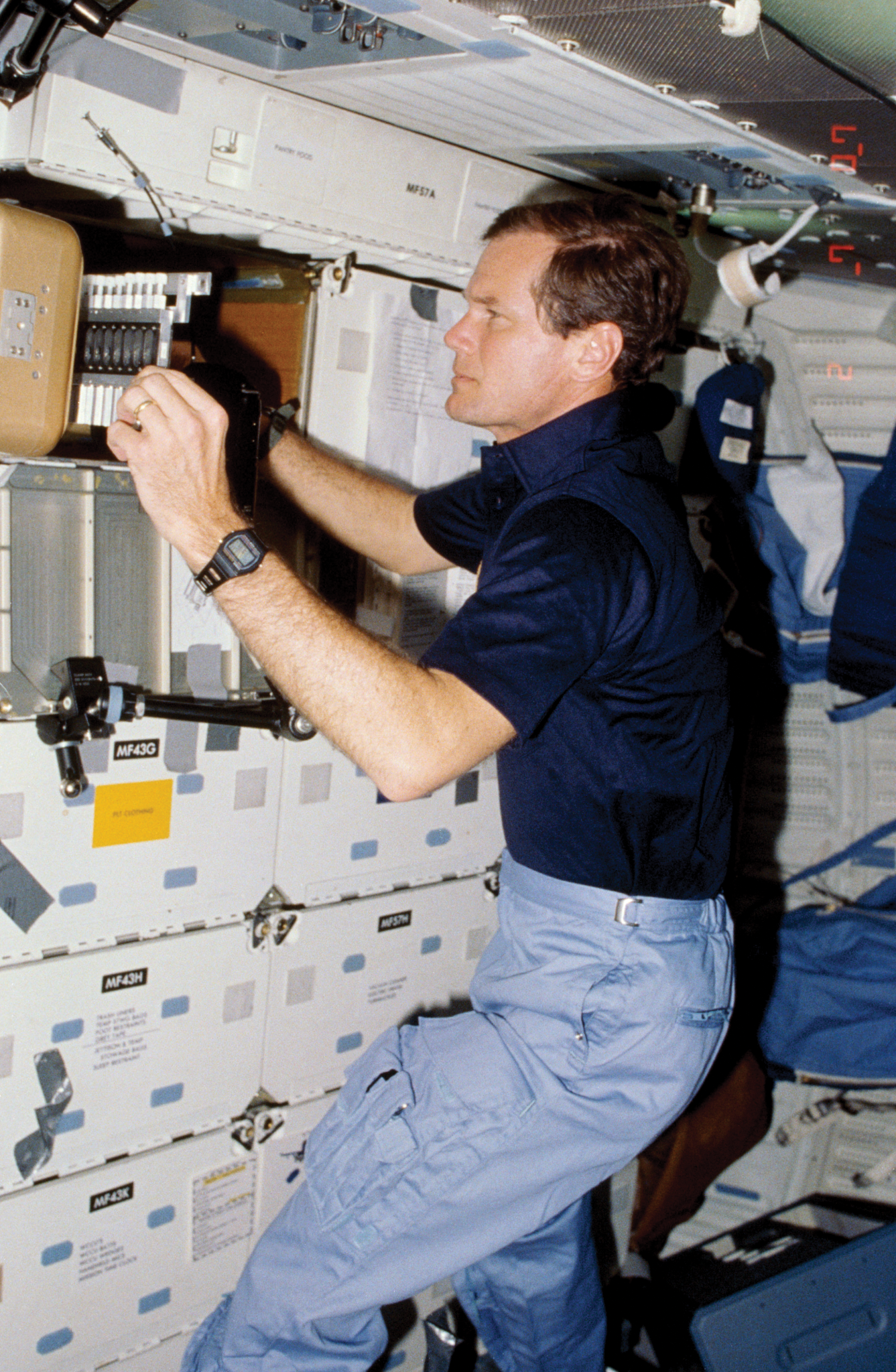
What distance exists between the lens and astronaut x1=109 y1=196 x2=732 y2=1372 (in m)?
1.71

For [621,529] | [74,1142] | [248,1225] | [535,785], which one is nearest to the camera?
[621,529]

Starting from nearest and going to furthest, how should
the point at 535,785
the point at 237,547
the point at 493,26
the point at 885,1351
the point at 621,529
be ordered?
the point at 493,26, the point at 237,547, the point at 621,529, the point at 535,785, the point at 885,1351

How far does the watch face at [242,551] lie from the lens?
1.71 m

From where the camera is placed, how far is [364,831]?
2.75 m

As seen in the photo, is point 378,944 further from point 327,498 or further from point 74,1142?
point 327,498

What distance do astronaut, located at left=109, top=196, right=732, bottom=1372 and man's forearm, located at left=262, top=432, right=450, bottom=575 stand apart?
318 mm

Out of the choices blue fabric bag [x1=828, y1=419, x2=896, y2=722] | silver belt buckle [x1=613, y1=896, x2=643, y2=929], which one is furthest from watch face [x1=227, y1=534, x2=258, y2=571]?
blue fabric bag [x1=828, y1=419, x2=896, y2=722]

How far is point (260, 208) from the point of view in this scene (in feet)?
7.14

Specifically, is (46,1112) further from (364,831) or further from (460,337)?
(460,337)

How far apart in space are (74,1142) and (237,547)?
1.44m

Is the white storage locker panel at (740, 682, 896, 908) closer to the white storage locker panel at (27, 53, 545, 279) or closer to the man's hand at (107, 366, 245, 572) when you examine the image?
the white storage locker panel at (27, 53, 545, 279)

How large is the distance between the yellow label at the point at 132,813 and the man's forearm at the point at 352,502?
0.69 meters

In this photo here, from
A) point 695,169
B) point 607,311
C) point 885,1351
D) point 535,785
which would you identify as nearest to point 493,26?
point 607,311

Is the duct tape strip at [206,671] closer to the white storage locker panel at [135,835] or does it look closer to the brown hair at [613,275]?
the white storage locker panel at [135,835]
